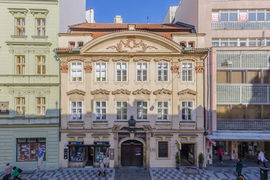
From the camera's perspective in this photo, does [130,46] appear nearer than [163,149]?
No

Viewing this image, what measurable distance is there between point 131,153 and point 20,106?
10.9m

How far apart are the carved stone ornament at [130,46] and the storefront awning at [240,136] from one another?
384 inches

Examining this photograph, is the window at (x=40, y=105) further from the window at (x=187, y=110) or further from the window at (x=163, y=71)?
the window at (x=187, y=110)

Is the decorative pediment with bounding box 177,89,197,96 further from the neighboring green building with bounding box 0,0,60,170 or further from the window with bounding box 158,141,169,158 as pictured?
the neighboring green building with bounding box 0,0,60,170

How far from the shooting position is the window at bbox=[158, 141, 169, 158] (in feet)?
45.5

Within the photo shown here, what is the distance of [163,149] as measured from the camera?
13.9 m

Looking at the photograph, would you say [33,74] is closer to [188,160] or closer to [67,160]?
[67,160]

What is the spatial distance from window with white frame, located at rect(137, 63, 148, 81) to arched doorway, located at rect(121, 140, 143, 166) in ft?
19.2

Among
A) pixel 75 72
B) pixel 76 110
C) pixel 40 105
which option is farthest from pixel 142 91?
pixel 40 105

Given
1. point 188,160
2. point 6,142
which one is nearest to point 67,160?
point 6,142

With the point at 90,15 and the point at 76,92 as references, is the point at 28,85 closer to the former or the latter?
the point at 76,92

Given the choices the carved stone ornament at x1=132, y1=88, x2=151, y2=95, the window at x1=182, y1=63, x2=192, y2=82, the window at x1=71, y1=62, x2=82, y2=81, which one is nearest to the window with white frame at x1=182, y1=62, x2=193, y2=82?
the window at x1=182, y1=63, x2=192, y2=82

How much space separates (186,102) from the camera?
1401 centimetres

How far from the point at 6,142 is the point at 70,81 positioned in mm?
7593
